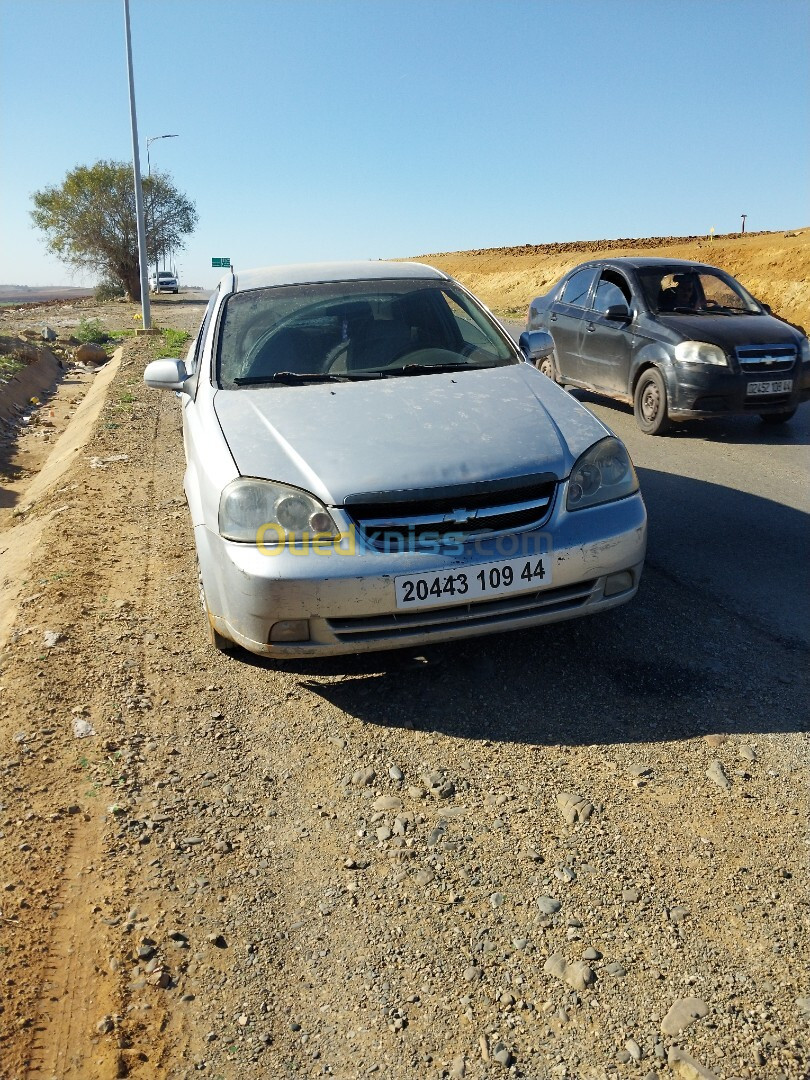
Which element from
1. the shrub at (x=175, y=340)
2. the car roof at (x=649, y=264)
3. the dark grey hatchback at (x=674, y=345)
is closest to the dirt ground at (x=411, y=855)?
the dark grey hatchback at (x=674, y=345)

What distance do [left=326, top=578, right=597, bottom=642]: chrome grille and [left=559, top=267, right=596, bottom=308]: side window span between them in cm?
726

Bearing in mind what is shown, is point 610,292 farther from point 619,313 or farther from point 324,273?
point 324,273

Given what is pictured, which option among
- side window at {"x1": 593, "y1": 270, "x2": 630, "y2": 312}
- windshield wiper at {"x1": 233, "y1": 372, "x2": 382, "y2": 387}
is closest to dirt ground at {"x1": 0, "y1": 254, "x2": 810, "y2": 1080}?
windshield wiper at {"x1": 233, "y1": 372, "x2": 382, "y2": 387}

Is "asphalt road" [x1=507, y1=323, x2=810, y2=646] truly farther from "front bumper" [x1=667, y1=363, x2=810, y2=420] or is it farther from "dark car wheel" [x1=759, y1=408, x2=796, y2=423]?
"front bumper" [x1=667, y1=363, x2=810, y2=420]

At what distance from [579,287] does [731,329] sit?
2164mm

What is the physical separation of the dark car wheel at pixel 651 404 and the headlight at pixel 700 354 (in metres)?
0.30

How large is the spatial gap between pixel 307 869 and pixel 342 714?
937 millimetres

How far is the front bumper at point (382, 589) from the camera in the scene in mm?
3211

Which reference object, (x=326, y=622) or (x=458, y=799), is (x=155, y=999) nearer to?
(x=458, y=799)

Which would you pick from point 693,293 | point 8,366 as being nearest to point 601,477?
point 693,293

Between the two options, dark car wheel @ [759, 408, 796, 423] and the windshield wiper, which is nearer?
the windshield wiper

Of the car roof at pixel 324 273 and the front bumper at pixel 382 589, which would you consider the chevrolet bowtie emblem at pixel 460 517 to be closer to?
the front bumper at pixel 382 589

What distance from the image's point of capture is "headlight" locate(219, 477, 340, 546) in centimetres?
329

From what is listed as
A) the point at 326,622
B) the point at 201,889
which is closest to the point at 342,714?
the point at 326,622
